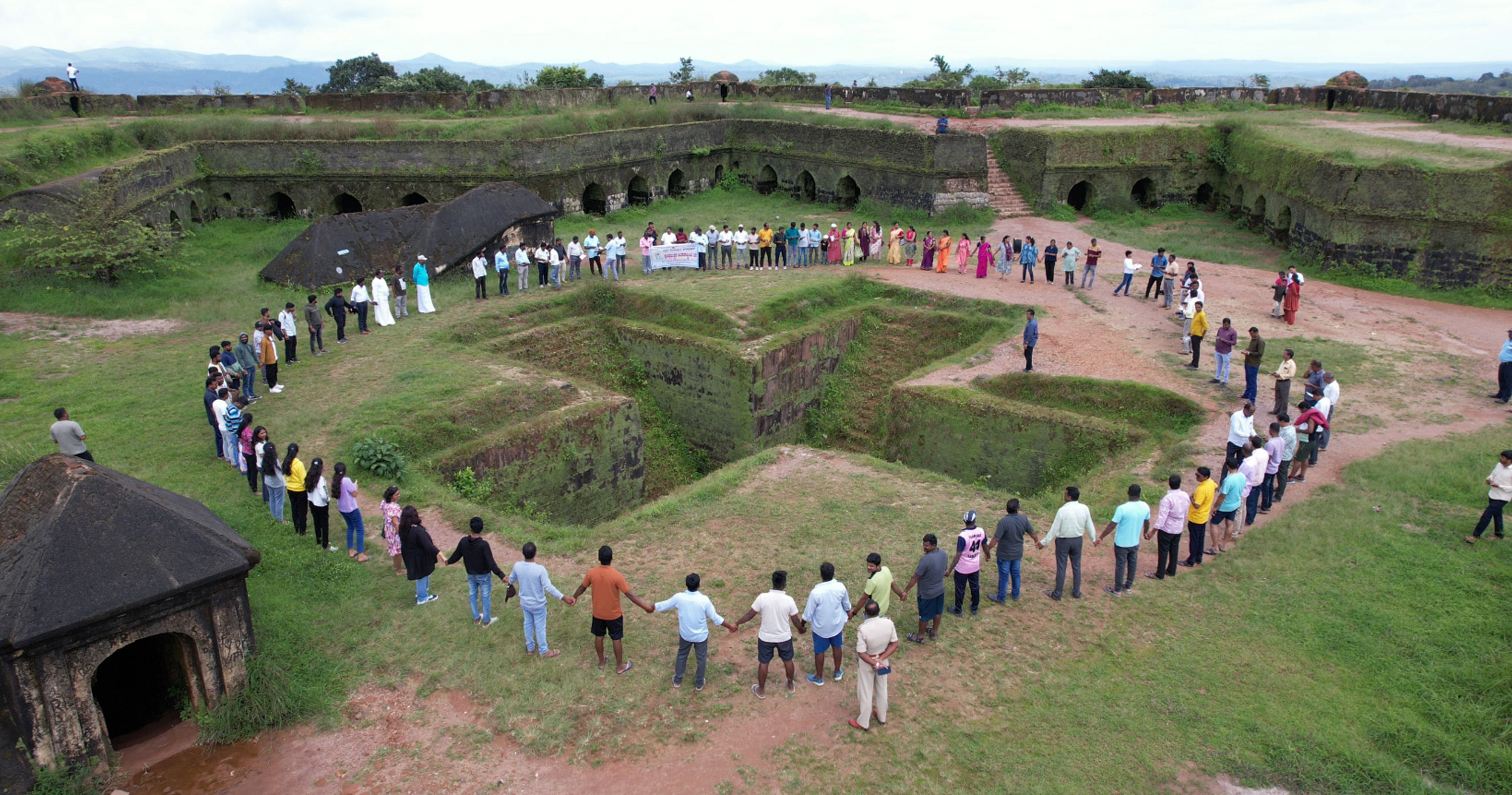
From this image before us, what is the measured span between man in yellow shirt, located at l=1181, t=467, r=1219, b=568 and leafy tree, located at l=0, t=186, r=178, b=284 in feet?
64.9

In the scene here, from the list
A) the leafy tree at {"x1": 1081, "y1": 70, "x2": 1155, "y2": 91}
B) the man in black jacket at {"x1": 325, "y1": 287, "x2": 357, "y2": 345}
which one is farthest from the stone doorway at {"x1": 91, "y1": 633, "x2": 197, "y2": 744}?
the leafy tree at {"x1": 1081, "y1": 70, "x2": 1155, "y2": 91}

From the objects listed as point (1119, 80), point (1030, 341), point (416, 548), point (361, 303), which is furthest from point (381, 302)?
point (1119, 80)

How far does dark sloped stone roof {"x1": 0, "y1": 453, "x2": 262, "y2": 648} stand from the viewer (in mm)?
6285

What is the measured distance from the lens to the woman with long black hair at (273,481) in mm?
9891

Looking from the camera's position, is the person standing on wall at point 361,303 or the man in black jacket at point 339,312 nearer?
the man in black jacket at point 339,312

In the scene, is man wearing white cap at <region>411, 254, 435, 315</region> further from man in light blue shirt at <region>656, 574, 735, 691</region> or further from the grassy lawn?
man in light blue shirt at <region>656, 574, 735, 691</region>

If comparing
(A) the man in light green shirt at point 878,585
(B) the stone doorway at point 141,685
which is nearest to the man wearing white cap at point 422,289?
(B) the stone doorway at point 141,685

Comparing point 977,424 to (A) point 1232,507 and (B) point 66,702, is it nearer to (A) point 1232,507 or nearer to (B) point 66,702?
(A) point 1232,507

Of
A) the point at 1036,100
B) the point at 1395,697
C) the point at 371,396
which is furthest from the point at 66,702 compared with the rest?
the point at 1036,100

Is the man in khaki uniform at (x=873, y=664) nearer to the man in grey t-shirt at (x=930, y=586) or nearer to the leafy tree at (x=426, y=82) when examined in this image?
the man in grey t-shirt at (x=930, y=586)

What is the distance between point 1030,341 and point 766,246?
8.05 m

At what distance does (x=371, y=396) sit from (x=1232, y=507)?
11.5 meters

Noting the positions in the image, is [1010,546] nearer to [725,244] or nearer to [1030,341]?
[1030,341]

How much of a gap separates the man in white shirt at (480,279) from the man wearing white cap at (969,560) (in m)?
13.0
